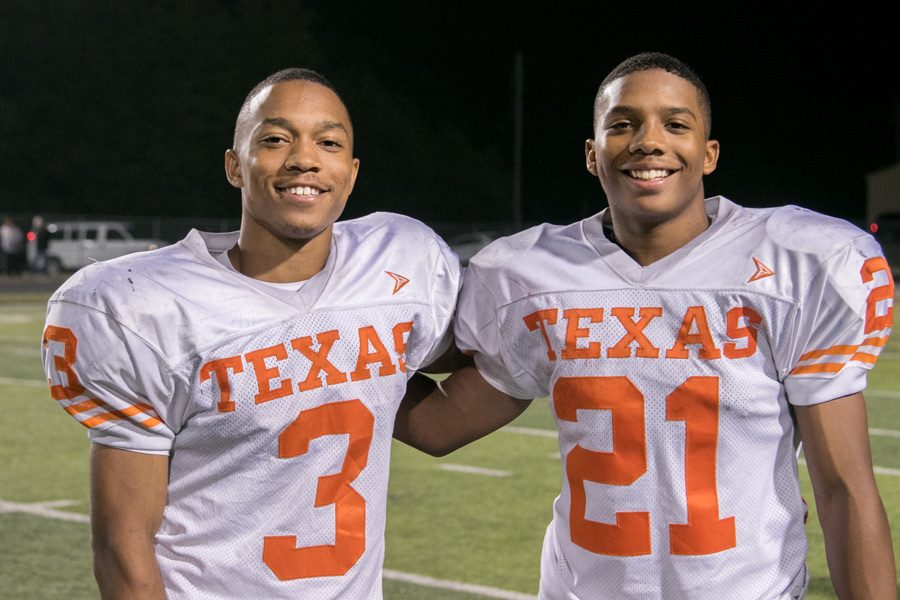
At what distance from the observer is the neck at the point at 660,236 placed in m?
2.91

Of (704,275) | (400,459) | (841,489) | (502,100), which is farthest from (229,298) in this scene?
(502,100)

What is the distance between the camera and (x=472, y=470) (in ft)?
24.7

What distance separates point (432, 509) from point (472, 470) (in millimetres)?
1010

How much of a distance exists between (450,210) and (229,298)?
42639mm

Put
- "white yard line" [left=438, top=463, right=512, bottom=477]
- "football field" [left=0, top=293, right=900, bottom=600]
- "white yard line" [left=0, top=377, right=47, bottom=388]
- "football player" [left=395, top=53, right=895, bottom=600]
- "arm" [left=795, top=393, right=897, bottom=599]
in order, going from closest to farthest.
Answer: "arm" [left=795, top=393, right=897, bottom=599] → "football player" [left=395, top=53, right=895, bottom=600] → "football field" [left=0, top=293, right=900, bottom=600] → "white yard line" [left=438, top=463, right=512, bottom=477] → "white yard line" [left=0, top=377, right=47, bottom=388]

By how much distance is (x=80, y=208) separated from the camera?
38000 mm


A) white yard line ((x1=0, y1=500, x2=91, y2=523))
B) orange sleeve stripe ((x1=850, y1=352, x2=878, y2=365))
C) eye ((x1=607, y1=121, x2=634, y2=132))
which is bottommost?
white yard line ((x1=0, y1=500, x2=91, y2=523))

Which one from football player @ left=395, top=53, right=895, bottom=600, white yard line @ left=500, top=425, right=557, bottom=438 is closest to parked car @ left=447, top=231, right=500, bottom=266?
white yard line @ left=500, top=425, right=557, bottom=438

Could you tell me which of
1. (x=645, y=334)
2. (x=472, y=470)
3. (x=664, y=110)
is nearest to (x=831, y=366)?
(x=645, y=334)

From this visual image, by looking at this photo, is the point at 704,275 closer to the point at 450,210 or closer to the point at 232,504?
the point at 232,504

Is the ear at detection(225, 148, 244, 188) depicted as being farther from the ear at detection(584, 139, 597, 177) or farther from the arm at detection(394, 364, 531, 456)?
the ear at detection(584, 139, 597, 177)

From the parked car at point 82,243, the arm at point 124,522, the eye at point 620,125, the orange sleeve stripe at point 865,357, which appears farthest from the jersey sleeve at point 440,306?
the parked car at point 82,243

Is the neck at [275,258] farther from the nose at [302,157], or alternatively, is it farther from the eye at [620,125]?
the eye at [620,125]

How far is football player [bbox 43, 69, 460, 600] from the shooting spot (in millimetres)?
2729
